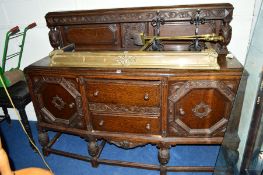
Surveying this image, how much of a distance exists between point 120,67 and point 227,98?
87cm

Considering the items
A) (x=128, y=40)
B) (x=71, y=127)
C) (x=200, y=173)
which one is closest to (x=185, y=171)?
(x=200, y=173)

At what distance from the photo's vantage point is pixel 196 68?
1.69 metres

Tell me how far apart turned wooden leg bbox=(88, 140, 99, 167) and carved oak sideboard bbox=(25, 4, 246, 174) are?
0.01m

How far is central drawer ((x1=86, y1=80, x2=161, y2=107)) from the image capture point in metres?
1.79

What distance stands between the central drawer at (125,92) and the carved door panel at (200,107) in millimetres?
140

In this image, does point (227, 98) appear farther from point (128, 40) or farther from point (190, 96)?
point (128, 40)

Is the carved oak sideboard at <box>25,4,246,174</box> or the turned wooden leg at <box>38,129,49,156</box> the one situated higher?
the carved oak sideboard at <box>25,4,246,174</box>

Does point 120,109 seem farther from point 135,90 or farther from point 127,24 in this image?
point 127,24

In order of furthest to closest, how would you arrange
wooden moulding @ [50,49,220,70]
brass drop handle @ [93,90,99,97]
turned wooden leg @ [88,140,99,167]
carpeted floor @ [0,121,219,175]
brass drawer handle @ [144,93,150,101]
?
carpeted floor @ [0,121,219,175]
turned wooden leg @ [88,140,99,167]
brass drop handle @ [93,90,99,97]
brass drawer handle @ [144,93,150,101]
wooden moulding @ [50,49,220,70]

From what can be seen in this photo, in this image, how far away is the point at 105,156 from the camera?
98.3 inches

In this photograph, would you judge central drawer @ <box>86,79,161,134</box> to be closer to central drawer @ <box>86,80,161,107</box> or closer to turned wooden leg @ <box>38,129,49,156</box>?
central drawer @ <box>86,80,161,107</box>

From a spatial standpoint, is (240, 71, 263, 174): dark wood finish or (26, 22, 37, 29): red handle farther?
(26, 22, 37, 29): red handle

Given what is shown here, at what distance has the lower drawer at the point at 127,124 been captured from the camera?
1.93 metres

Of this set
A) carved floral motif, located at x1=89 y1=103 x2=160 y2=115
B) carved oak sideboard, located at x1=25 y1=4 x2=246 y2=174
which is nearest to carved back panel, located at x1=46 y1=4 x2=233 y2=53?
carved oak sideboard, located at x1=25 y1=4 x2=246 y2=174
